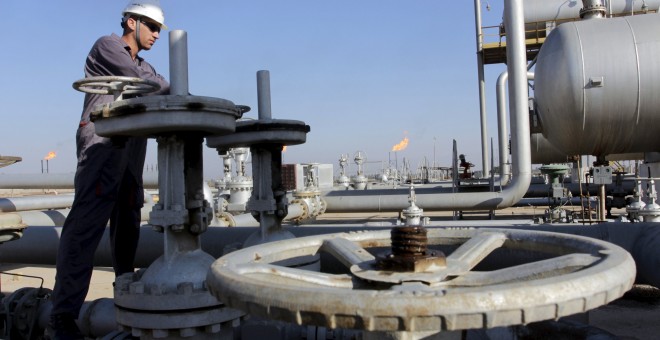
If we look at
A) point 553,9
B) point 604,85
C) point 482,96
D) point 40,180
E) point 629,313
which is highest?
point 553,9

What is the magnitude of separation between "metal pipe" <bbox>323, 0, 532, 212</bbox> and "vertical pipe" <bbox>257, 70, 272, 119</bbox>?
13.3 ft

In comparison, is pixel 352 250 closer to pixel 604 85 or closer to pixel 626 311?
pixel 626 311

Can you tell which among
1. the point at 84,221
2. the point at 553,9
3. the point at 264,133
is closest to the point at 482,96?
the point at 553,9

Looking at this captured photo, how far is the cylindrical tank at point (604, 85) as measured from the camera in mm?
4270

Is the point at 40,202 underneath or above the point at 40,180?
underneath

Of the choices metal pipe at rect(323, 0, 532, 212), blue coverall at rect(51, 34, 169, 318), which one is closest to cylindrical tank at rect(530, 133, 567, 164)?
metal pipe at rect(323, 0, 532, 212)

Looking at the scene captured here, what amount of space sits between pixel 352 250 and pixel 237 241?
1.55 meters

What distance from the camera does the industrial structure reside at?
93 centimetres

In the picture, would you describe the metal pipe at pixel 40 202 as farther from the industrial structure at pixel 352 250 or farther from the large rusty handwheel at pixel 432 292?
the large rusty handwheel at pixel 432 292

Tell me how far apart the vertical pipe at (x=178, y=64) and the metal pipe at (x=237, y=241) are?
30.8 inches

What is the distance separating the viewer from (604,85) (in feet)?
14.4

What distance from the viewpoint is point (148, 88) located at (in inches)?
85.0

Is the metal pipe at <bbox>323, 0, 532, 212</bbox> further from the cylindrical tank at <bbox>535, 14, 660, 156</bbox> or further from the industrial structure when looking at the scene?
the cylindrical tank at <bbox>535, 14, 660, 156</bbox>

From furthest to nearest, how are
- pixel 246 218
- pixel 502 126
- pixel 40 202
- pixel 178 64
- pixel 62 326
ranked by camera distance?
pixel 502 126 < pixel 40 202 < pixel 246 218 < pixel 62 326 < pixel 178 64
